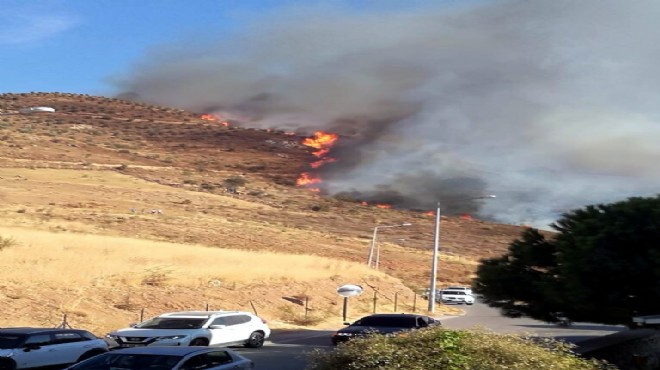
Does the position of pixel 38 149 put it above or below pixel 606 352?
above

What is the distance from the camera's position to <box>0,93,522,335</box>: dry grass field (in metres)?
46.8

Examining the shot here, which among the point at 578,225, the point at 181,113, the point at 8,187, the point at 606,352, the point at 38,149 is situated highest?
the point at 181,113

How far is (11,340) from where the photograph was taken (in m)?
21.6

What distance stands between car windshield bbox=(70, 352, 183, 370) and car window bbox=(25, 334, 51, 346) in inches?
282

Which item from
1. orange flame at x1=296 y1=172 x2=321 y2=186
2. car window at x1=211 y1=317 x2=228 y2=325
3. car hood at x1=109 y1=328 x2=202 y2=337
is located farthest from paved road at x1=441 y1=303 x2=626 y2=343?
orange flame at x1=296 y1=172 x2=321 y2=186

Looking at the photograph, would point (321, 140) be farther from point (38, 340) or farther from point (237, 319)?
point (38, 340)

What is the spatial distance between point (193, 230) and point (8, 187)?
24048 millimetres

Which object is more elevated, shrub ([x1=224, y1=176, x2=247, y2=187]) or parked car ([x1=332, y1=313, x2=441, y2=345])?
shrub ([x1=224, y1=176, x2=247, y2=187])

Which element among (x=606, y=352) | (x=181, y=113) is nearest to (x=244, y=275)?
(x=606, y=352)

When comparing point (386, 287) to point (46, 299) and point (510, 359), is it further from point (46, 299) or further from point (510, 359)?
point (510, 359)

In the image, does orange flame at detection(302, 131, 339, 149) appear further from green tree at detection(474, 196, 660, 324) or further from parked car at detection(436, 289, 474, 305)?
green tree at detection(474, 196, 660, 324)

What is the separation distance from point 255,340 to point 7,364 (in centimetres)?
1303

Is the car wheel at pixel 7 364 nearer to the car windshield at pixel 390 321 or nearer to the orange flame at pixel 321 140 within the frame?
the car windshield at pixel 390 321

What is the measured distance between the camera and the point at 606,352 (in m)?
26.5
